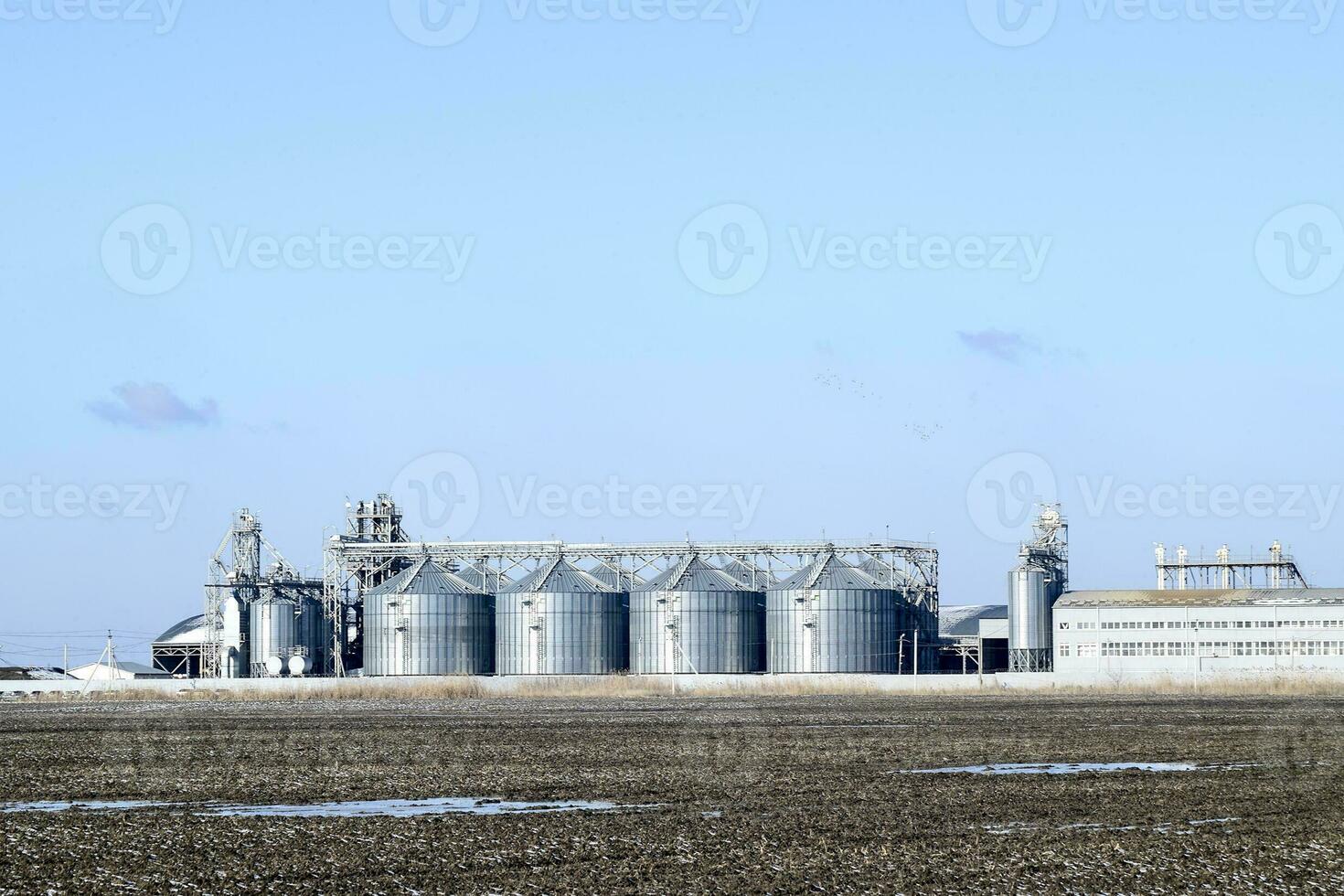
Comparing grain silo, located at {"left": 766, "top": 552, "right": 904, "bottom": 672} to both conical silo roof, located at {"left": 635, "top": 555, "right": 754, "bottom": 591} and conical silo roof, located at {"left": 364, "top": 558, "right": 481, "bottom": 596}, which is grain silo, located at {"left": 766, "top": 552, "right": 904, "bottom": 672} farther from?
conical silo roof, located at {"left": 364, "top": 558, "right": 481, "bottom": 596}

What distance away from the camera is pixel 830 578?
117 meters

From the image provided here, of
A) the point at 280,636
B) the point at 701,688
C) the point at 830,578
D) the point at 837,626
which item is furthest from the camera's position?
the point at 280,636

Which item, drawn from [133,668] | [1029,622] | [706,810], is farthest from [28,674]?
[706,810]

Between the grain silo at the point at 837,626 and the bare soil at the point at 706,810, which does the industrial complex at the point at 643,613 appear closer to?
the grain silo at the point at 837,626

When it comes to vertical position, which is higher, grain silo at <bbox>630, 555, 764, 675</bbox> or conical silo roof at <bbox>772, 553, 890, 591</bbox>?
conical silo roof at <bbox>772, 553, 890, 591</bbox>

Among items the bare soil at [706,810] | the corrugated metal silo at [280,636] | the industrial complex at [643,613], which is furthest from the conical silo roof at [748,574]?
the bare soil at [706,810]

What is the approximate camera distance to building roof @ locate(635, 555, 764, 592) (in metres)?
118

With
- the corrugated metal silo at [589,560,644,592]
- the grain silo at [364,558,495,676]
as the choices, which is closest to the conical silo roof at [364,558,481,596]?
the grain silo at [364,558,495,676]

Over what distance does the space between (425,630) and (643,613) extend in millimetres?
14196

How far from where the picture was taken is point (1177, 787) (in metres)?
34.3

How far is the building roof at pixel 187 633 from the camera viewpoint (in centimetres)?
13012

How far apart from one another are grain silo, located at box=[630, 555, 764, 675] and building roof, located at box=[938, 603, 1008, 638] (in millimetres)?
25526

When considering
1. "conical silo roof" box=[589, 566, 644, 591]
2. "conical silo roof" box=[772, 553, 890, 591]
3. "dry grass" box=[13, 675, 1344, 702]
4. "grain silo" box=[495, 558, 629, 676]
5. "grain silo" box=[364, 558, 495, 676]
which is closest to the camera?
"dry grass" box=[13, 675, 1344, 702]

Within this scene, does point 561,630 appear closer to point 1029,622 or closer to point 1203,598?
point 1029,622
